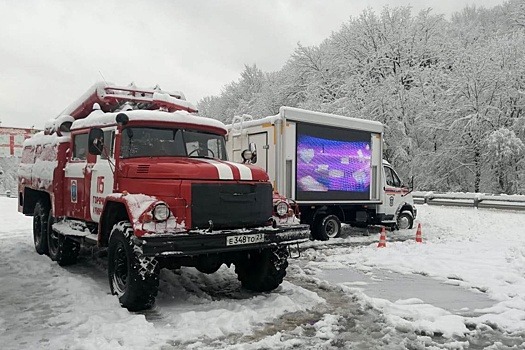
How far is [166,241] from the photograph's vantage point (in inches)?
227

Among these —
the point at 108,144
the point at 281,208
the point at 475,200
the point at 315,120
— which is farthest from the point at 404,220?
the point at 108,144

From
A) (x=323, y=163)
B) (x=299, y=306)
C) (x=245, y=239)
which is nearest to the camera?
(x=245, y=239)

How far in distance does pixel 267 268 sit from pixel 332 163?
660cm

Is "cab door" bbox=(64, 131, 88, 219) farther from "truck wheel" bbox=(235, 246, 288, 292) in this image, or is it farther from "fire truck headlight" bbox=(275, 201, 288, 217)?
"fire truck headlight" bbox=(275, 201, 288, 217)

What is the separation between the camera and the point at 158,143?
719cm

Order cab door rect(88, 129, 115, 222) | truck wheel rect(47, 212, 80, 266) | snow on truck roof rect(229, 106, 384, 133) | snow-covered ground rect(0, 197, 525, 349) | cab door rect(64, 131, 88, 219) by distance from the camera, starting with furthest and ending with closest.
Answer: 1. snow on truck roof rect(229, 106, 384, 133)
2. truck wheel rect(47, 212, 80, 266)
3. cab door rect(64, 131, 88, 219)
4. cab door rect(88, 129, 115, 222)
5. snow-covered ground rect(0, 197, 525, 349)

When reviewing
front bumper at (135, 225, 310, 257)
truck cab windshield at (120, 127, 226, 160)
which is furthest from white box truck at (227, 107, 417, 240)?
front bumper at (135, 225, 310, 257)

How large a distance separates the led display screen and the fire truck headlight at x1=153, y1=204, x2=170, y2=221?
267 inches

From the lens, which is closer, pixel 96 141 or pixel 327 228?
pixel 96 141

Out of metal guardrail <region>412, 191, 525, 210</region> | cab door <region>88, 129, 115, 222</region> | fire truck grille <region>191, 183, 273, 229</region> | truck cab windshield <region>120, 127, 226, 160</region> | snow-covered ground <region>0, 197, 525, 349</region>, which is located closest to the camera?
snow-covered ground <region>0, 197, 525, 349</region>

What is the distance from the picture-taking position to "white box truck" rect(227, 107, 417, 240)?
40.0 ft

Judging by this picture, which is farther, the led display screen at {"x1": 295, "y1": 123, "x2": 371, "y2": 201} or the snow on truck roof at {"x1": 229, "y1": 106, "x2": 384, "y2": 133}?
the led display screen at {"x1": 295, "y1": 123, "x2": 371, "y2": 201}

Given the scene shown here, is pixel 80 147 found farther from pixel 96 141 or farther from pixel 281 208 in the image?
pixel 281 208

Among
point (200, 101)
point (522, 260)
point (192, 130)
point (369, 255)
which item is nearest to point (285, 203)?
point (192, 130)
